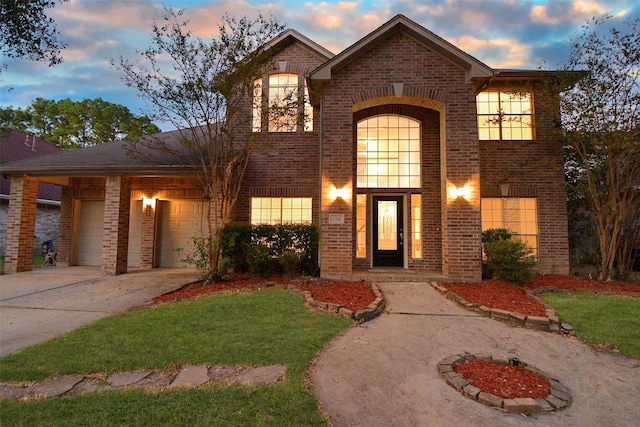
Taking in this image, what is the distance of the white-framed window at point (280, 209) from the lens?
9.67 metres

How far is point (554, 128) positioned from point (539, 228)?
2941mm

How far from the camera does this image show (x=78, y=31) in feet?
25.4

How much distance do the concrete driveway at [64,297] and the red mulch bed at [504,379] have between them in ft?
18.1

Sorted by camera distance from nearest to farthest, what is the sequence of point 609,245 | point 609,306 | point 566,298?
point 609,306 → point 566,298 → point 609,245

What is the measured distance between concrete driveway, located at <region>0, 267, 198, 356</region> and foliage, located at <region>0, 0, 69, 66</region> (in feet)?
15.9

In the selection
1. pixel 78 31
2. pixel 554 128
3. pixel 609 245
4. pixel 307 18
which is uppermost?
pixel 307 18

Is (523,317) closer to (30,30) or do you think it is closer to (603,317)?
(603,317)

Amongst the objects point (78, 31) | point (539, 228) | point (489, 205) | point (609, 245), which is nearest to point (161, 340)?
point (78, 31)

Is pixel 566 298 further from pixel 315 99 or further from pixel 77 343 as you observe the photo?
pixel 77 343

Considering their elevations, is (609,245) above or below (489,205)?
below

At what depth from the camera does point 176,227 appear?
10852 mm

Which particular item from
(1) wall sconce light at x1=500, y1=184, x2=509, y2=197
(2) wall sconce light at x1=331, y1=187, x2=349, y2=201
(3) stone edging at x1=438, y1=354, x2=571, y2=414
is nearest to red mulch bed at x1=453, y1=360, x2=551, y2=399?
(3) stone edging at x1=438, y1=354, x2=571, y2=414

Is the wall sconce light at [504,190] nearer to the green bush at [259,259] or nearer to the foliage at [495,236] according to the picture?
the foliage at [495,236]

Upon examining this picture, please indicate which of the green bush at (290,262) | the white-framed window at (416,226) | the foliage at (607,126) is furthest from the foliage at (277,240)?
the foliage at (607,126)
